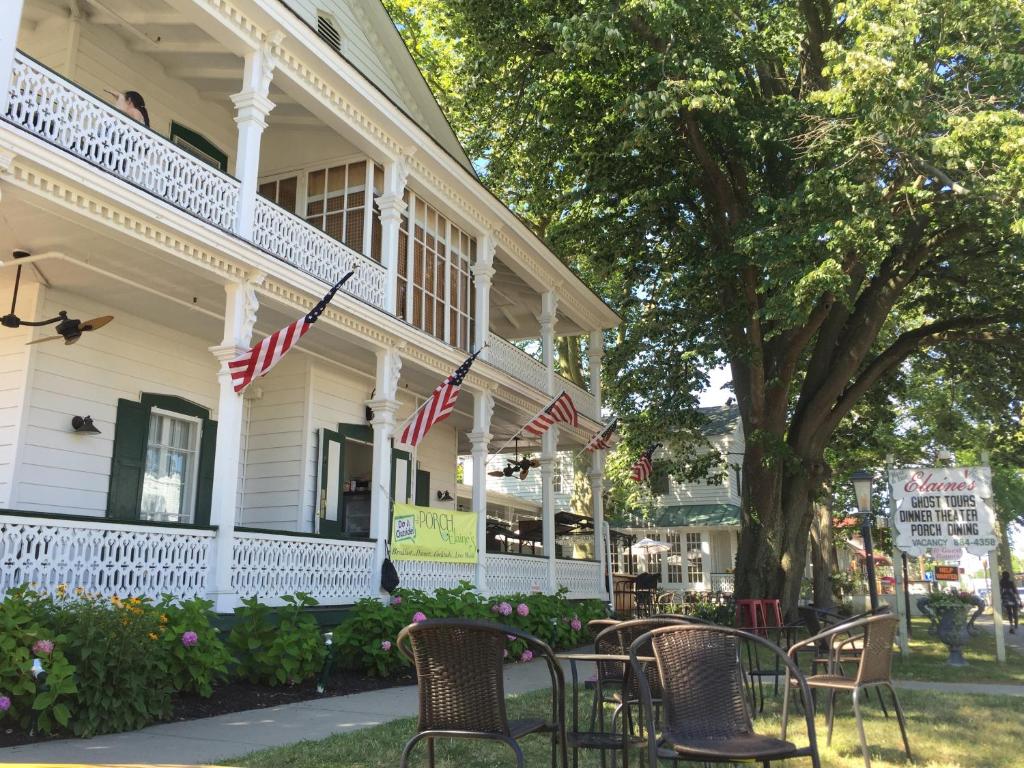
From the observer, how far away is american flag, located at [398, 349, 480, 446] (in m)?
12.2

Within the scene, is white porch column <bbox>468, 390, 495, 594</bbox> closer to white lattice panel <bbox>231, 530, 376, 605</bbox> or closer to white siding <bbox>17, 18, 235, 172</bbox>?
white lattice panel <bbox>231, 530, 376, 605</bbox>

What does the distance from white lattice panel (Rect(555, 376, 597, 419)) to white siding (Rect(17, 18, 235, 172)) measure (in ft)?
26.8

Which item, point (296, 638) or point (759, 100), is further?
point (759, 100)

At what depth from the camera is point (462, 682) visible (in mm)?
4016

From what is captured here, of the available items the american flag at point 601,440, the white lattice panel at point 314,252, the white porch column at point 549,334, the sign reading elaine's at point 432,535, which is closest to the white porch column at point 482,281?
the white porch column at point 549,334

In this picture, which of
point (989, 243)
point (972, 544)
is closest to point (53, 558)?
point (972, 544)

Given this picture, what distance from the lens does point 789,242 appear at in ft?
43.1

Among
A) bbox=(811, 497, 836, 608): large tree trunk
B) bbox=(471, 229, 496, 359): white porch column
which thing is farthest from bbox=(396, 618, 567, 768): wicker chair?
bbox=(811, 497, 836, 608): large tree trunk

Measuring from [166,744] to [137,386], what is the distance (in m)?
6.04

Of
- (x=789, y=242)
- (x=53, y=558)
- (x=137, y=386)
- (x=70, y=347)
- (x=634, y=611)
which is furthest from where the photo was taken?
(x=634, y=611)

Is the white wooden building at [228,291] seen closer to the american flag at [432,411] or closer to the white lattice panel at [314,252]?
the white lattice panel at [314,252]

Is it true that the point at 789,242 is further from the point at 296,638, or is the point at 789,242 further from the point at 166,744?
the point at 166,744

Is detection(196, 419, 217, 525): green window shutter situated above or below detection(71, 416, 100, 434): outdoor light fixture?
below

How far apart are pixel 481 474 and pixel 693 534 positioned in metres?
20.1
